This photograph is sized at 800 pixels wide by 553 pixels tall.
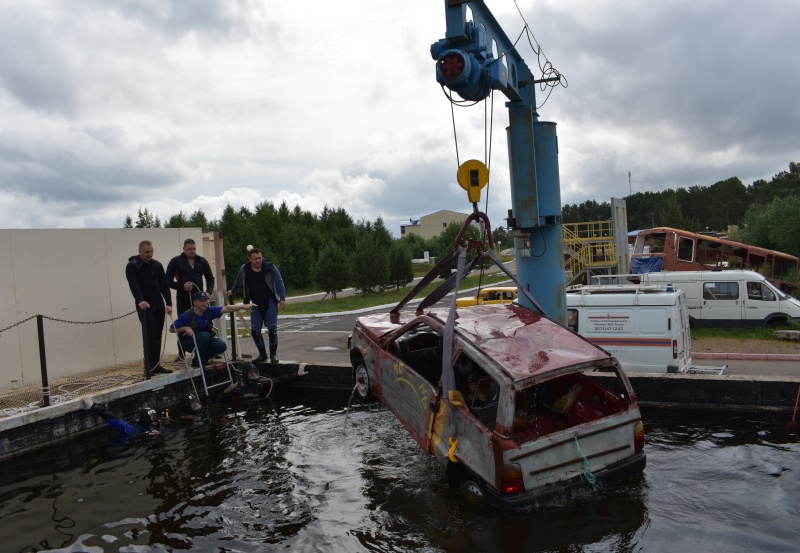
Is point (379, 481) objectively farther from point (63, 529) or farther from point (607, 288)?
point (607, 288)

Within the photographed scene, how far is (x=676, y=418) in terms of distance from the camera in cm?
803

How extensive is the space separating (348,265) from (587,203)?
74.8m

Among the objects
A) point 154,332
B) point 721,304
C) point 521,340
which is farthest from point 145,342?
point 721,304

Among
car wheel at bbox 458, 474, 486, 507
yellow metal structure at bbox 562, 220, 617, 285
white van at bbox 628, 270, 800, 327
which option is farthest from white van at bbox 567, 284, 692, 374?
yellow metal structure at bbox 562, 220, 617, 285

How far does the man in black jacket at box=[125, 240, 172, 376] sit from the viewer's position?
9.06 meters

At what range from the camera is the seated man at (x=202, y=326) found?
30.9ft

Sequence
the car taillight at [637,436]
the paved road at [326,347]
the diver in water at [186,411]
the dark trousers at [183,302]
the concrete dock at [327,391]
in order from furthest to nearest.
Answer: the paved road at [326,347], the dark trousers at [183,302], the diver in water at [186,411], the concrete dock at [327,391], the car taillight at [637,436]

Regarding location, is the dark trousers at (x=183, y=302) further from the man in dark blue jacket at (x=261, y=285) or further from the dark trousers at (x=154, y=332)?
the man in dark blue jacket at (x=261, y=285)

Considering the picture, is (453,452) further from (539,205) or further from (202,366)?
(202,366)

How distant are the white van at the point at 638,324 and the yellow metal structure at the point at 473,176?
4.30 metres

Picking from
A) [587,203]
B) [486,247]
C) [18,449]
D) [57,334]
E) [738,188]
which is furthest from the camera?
[587,203]

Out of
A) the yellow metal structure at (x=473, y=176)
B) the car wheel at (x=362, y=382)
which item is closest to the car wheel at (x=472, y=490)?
the car wheel at (x=362, y=382)

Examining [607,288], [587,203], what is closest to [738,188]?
[587,203]

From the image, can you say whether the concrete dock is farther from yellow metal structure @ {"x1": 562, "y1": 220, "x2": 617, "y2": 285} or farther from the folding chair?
yellow metal structure @ {"x1": 562, "y1": 220, "x2": 617, "y2": 285}
